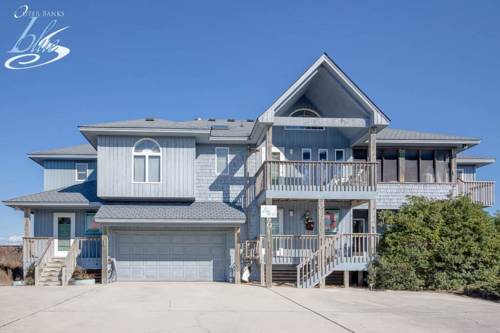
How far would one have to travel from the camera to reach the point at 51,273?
2216cm

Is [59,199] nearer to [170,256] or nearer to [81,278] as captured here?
[81,278]

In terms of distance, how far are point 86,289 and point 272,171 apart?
8.22 meters

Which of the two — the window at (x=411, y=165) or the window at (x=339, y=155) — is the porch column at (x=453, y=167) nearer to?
the window at (x=411, y=165)

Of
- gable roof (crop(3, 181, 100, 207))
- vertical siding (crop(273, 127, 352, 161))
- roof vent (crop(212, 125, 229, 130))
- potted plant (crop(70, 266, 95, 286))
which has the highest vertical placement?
roof vent (crop(212, 125, 229, 130))

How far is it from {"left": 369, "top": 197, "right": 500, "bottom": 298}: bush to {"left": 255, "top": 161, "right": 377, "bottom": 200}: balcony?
6.17 ft

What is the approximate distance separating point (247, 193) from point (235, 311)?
11.7m

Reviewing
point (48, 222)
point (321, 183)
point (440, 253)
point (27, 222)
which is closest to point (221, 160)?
point (321, 183)

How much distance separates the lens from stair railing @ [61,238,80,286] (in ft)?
69.9

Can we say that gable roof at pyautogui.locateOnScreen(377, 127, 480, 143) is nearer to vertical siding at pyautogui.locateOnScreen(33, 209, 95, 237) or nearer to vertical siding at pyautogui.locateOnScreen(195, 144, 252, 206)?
vertical siding at pyautogui.locateOnScreen(195, 144, 252, 206)

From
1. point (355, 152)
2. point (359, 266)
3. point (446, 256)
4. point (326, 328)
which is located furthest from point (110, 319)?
point (355, 152)

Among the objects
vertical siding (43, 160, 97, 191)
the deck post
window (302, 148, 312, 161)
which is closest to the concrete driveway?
the deck post

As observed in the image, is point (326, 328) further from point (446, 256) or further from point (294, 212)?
point (294, 212)

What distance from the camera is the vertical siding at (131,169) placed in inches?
912

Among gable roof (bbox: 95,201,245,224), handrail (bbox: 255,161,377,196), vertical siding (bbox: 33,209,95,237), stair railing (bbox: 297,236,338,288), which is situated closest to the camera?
stair railing (bbox: 297,236,338,288)
